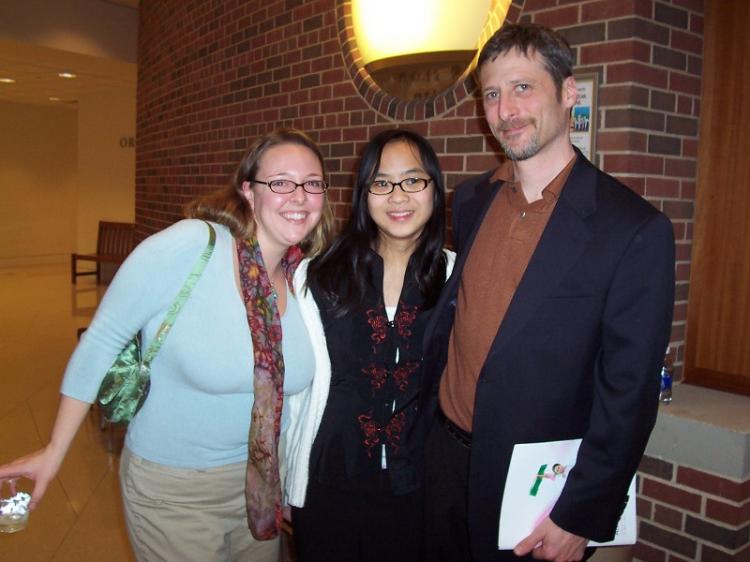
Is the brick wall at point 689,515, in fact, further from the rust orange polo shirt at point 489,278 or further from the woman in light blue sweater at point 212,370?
the woman in light blue sweater at point 212,370

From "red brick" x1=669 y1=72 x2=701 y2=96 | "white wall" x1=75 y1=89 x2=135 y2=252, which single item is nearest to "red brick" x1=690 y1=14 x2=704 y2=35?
"red brick" x1=669 y1=72 x2=701 y2=96

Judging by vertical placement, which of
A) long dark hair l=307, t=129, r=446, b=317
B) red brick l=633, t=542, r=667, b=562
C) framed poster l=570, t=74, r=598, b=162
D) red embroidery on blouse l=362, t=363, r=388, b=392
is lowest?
red brick l=633, t=542, r=667, b=562

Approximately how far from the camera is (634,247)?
1388 millimetres

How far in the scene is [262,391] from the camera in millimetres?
1673

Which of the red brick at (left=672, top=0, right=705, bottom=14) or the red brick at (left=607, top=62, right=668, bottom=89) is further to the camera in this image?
the red brick at (left=672, top=0, right=705, bottom=14)

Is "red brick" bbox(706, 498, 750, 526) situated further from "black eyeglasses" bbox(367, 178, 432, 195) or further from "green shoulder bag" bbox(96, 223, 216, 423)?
"green shoulder bag" bbox(96, 223, 216, 423)

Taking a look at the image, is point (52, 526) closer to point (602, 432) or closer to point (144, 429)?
point (144, 429)

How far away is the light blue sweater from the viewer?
156 centimetres

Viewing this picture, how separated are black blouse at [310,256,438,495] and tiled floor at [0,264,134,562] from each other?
166cm

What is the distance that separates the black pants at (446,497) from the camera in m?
1.78

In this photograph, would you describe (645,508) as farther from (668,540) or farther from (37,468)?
(37,468)

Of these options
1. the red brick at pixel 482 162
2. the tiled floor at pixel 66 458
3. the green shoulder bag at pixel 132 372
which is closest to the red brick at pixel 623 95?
the red brick at pixel 482 162

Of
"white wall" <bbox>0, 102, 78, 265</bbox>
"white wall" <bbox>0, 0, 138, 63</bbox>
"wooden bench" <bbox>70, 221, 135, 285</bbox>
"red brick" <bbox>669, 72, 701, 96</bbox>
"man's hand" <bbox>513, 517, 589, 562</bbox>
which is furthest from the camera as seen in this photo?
"white wall" <bbox>0, 102, 78, 265</bbox>

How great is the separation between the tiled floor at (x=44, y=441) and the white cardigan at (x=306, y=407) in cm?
150
